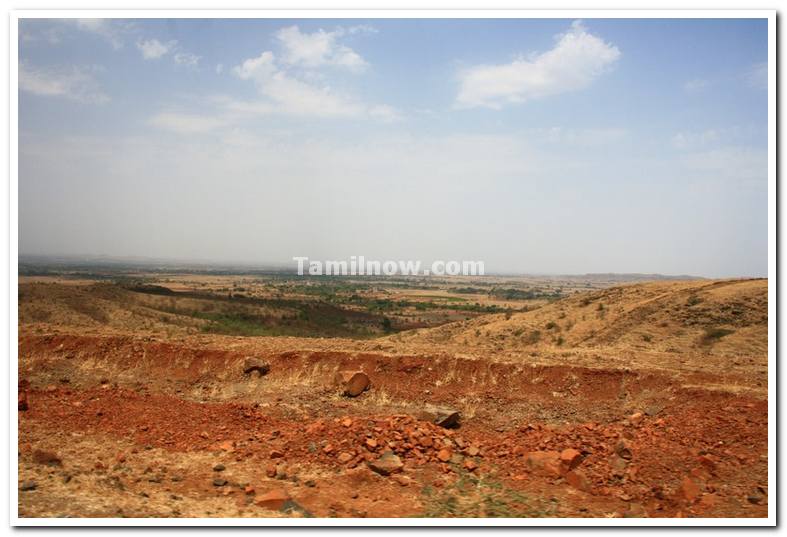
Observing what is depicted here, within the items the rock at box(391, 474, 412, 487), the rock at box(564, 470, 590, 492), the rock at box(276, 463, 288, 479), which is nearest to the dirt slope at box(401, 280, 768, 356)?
the rock at box(564, 470, 590, 492)

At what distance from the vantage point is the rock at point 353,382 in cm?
1259

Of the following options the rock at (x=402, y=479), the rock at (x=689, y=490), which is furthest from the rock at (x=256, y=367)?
the rock at (x=689, y=490)

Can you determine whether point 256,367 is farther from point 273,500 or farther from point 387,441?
point 273,500

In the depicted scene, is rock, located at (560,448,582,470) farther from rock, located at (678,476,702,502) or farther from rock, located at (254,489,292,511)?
rock, located at (254,489,292,511)

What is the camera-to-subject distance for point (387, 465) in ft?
26.0

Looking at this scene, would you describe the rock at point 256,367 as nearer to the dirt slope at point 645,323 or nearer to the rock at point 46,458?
the rock at point 46,458

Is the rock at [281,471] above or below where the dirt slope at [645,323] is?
below

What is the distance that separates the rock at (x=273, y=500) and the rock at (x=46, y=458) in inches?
140

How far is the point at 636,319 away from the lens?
2139cm

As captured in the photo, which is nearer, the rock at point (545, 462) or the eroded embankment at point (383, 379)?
the rock at point (545, 462)

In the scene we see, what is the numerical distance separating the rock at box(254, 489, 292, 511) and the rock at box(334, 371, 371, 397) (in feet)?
18.3

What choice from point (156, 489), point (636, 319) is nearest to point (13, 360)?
point (156, 489)
